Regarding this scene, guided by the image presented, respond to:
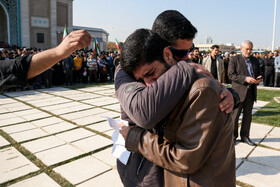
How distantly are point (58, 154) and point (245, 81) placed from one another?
136 inches

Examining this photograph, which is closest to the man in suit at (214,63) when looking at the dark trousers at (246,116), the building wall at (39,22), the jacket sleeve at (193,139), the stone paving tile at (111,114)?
the dark trousers at (246,116)

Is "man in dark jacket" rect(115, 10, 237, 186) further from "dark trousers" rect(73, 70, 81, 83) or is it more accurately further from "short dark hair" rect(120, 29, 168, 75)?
"dark trousers" rect(73, 70, 81, 83)

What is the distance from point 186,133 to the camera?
107cm

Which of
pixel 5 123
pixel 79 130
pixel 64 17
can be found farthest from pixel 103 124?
pixel 64 17

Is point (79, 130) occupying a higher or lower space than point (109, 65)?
lower

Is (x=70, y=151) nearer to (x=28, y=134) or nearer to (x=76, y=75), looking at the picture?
(x=28, y=134)

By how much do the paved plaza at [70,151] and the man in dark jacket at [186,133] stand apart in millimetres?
567

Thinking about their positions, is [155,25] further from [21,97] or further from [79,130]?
[21,97]

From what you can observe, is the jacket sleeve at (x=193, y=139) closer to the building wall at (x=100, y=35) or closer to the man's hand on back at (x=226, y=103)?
the man's hand on back at (x=226, y=103)

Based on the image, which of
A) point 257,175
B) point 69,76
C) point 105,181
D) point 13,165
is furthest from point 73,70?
point 257,175

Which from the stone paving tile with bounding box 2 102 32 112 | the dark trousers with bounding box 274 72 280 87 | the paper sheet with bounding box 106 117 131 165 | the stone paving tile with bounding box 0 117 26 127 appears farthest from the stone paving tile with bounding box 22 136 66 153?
the dark trousers with bounding box 274 72 280 87

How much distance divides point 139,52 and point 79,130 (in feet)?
12.7

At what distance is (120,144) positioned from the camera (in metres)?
1.47

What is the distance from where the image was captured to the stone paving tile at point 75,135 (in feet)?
13.9
